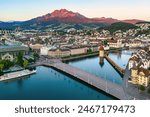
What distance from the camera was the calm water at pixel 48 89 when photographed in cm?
387

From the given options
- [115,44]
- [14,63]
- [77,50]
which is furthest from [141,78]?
[115,44]

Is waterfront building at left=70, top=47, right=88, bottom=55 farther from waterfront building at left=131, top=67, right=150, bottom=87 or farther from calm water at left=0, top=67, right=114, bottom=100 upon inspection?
waterfront building at left=131, top=67, right=150, bottom=87

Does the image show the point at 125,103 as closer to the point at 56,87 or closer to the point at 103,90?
the point at 103,90

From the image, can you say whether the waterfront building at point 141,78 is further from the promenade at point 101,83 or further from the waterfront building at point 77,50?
the waterfront building at point 77,50

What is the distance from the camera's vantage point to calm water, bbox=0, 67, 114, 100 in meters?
3.87

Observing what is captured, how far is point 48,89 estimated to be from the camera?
14.2 ft

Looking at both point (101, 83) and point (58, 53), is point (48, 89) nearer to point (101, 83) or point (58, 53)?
point (101, 83)


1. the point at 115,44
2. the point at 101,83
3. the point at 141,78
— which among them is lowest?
the point at 115,44

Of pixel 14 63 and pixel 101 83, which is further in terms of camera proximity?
pixel 14 63

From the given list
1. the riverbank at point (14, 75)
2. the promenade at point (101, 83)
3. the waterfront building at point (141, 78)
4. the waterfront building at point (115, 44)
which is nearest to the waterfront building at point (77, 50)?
the waterfront building at point (115, 44)

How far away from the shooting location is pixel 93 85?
448 centimetres

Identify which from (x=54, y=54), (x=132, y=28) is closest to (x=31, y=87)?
(x=54, y=54)

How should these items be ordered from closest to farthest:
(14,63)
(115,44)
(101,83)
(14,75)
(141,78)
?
(141,78) → (101,83) → (14,75) → (14,63) → (115,44)

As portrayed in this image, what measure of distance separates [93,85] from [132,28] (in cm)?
1449
